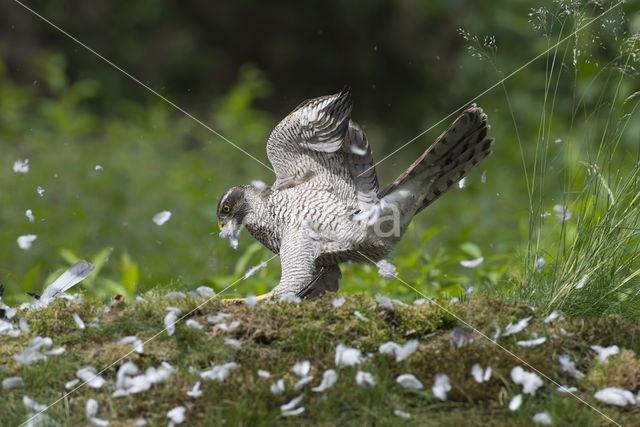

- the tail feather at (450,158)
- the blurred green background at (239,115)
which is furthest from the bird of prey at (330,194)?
the blurred green background at (239,115)

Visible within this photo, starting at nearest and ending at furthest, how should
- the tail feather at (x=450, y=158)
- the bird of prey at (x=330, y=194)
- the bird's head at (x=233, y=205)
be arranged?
1. the tail feather at (x=450, y=158)
2. the bird of prey at (x=330, y=194)
3. the bird's head at (x=233, y=205)

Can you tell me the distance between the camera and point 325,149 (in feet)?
12.5

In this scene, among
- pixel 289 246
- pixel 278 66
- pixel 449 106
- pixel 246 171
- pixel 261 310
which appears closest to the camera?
pixel 261 310

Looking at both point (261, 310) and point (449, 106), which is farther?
point (449, 106)

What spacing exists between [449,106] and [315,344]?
8.82 metres

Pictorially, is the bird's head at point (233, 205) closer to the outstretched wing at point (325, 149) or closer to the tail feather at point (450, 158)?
the outstretched wing at point (325, 149)

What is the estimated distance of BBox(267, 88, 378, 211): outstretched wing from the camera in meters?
3.75

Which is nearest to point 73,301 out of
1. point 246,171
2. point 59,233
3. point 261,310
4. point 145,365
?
point 145,365

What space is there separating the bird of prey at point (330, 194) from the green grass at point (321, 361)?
1.71 feet

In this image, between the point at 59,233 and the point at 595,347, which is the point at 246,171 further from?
the point at 595,347

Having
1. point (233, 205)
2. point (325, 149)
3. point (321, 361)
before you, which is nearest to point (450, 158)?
point (325, 149)

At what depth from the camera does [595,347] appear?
2.92m

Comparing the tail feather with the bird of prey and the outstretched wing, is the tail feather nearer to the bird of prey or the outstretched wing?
the bird of prey

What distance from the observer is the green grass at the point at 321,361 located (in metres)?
2.56
